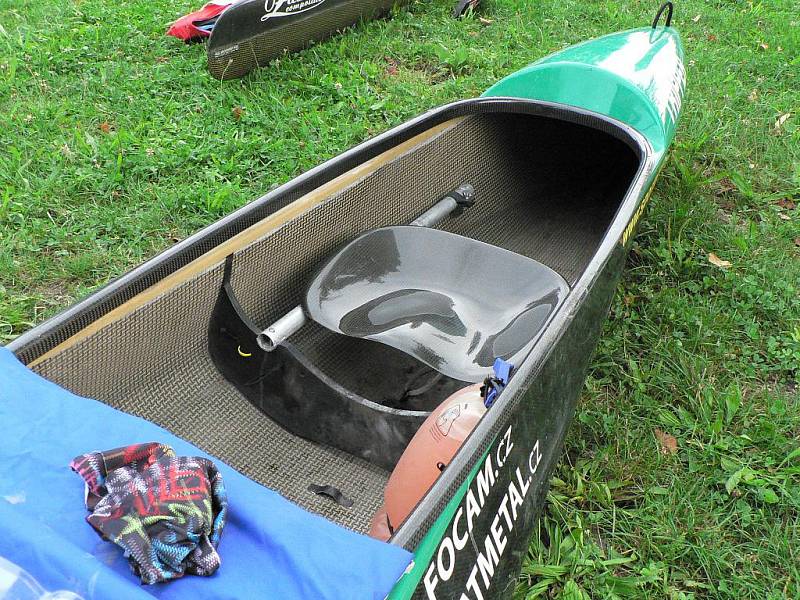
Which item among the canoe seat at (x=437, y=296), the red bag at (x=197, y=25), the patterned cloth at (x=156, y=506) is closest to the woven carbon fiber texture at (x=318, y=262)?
the canoe seat at (x=437, y=296)

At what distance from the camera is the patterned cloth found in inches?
40.6

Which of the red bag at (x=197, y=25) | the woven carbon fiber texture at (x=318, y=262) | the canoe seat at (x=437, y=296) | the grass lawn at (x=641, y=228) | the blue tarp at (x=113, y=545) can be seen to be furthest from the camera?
the red bag at (x=197, y=25)

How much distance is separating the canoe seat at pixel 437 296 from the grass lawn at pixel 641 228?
0.48 m

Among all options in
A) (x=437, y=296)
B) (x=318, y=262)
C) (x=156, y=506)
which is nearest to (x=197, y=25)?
(x=318, y=262)

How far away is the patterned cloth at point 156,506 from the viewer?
103cm

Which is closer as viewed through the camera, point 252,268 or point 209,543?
point 209,543

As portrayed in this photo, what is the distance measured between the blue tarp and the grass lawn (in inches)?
42.5

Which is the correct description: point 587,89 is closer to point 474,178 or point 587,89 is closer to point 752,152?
point 474,178

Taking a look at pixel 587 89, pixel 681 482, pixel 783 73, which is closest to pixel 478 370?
pixel 681 482

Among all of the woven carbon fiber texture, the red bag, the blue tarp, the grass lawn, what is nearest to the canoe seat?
the woven carbon fiber texture

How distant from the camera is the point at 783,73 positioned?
209 inches

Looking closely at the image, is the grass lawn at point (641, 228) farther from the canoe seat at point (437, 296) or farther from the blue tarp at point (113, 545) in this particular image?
the blue tarp at point (113, 545)

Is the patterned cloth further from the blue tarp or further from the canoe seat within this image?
the canoe seat

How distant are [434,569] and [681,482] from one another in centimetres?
133
